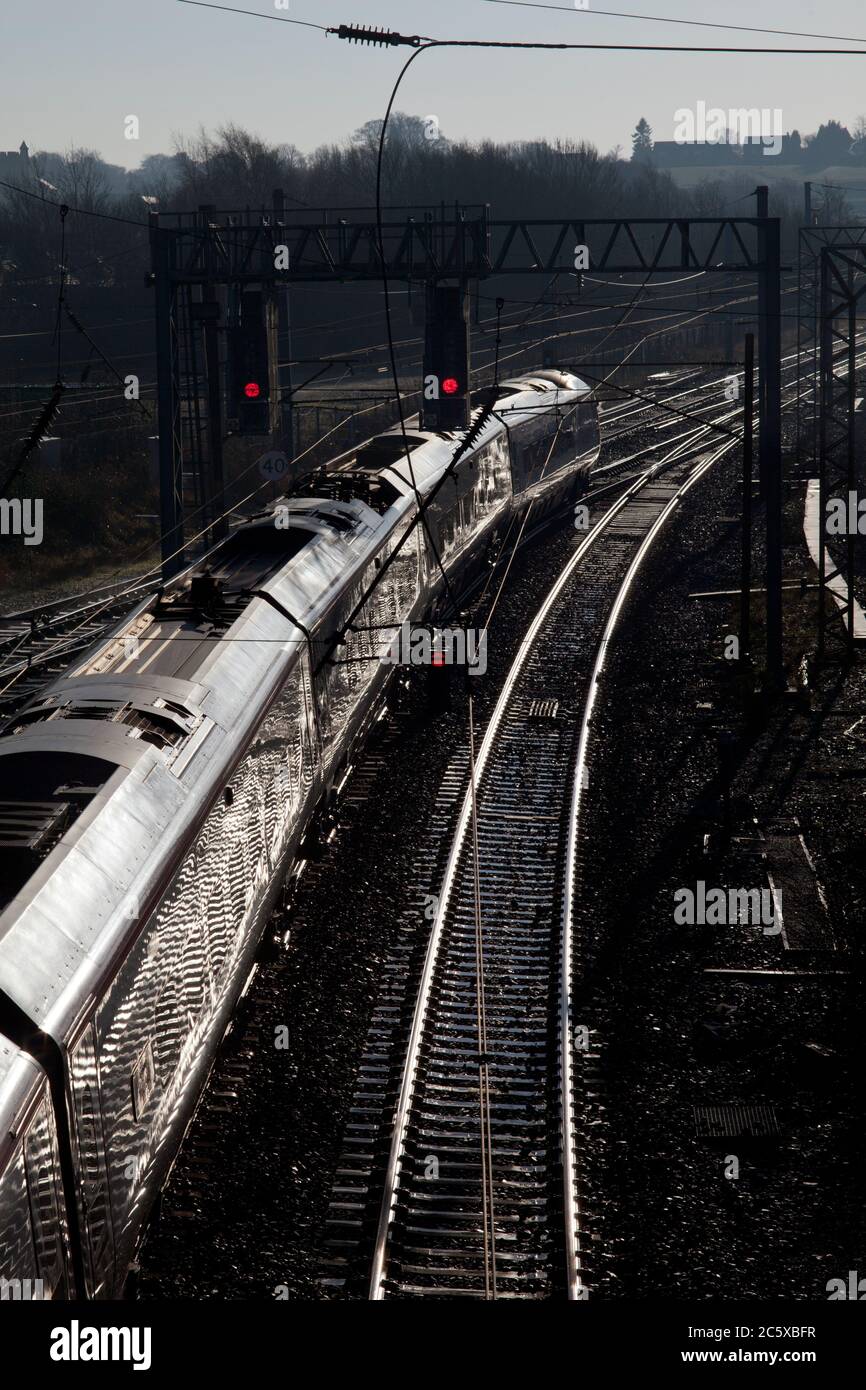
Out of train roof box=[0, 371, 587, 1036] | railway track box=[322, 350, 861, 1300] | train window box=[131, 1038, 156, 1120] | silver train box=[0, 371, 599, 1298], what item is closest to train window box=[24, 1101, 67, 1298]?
silver train box=[0, 371, 599, 1298]

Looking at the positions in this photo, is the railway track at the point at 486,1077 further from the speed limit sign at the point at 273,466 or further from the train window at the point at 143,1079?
the speed limit sign at the point at 273,466

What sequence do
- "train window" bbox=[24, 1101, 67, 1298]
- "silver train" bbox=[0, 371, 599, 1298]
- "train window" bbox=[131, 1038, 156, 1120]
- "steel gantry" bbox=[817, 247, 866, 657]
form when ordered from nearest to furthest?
"train window" bbox=[24, 1101, 67, 1298] < "silver train" bbox=[0, 371, 599, 1298] < "train window" bbox=[131, 1038, 156, 1120] < "steel gantry" bbox=[817, 247, 866, 657]

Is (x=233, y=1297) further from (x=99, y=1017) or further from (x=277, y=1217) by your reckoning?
(x=99, y=1017)

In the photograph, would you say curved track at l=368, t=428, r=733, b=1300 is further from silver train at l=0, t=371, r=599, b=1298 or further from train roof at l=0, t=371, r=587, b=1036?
train roof at l=0, t=371, r=587, b=1036

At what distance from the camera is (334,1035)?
35.7ft

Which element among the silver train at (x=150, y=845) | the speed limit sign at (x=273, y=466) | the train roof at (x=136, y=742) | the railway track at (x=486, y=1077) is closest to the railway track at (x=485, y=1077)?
the railway track at (x=486, y=1077)

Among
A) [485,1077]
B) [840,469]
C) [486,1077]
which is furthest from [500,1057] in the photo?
[840,469]

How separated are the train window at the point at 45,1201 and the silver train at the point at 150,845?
0.01 m

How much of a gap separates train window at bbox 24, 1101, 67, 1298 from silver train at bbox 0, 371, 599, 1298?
0.01 m

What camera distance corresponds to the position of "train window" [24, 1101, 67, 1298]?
616 centimetres

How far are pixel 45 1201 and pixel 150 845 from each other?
2.61 meters

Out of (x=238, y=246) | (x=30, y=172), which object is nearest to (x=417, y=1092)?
(x=238, y=246)

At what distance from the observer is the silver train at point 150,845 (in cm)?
657
